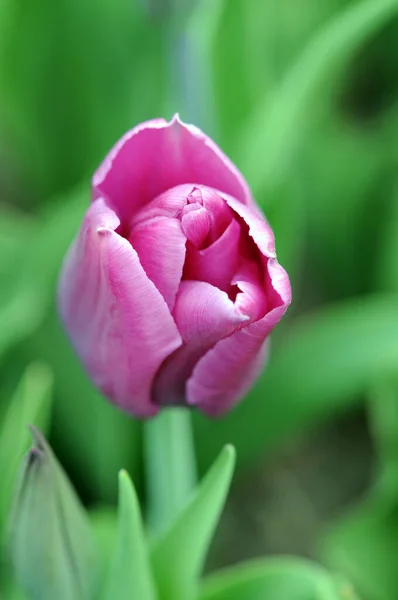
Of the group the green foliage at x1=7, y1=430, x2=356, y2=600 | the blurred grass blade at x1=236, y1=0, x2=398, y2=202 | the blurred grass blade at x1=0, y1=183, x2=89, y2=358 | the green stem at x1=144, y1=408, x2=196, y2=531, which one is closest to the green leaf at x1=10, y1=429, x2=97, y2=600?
the green foliage at x1=7, y1=430, x2=356, y2=600

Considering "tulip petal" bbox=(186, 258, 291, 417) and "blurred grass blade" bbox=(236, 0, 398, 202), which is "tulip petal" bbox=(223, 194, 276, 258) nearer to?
"tulip petal" bbox=(186, 258, 291, 417)

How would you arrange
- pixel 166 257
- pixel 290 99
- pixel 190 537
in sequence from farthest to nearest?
1. pixel 290 99
2. pixel 190 537
3. pixel 166 257

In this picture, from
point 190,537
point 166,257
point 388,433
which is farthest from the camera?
point 388,433

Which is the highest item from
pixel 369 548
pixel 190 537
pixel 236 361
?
pixel 236 361

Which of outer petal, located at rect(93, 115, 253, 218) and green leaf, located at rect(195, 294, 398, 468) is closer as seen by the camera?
outer petal, located at rect(93, 115, 253, 218)

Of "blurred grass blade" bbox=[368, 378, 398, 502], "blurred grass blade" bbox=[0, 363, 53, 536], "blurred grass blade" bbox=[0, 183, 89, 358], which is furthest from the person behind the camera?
"blurred grass blade" bbox=[368, 378, 398, 502]

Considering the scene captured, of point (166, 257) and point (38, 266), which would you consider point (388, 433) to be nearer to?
point (38, 266)

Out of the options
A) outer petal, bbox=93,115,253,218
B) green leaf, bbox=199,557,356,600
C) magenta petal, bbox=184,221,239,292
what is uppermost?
outer petal, bbox=93,115,253,218

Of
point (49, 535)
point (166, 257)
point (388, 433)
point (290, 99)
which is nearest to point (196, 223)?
point (166, 257)
